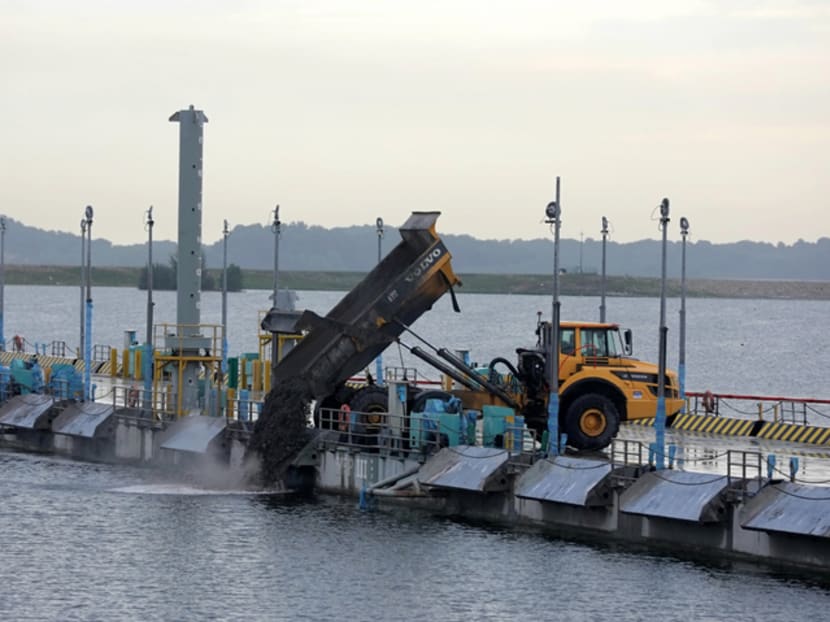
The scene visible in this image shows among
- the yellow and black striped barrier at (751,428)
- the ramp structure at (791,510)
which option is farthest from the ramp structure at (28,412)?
the ramp structure at (791,510)

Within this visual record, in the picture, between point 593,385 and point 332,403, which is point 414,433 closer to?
point 332,403

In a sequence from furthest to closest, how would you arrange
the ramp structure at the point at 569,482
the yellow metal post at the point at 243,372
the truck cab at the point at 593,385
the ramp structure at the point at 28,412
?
the yellow metal post at the point at 243,372, the ramp structure at the point at 28,412, the truck cab at the point at 593,385, the ramp structure at the point at 569,482

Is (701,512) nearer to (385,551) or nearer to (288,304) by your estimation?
(385,551)

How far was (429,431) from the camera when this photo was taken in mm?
41312

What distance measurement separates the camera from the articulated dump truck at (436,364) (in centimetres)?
4328

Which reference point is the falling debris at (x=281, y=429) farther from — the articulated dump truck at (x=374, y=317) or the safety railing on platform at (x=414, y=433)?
the safety railing on platform at (x=414, y=433)

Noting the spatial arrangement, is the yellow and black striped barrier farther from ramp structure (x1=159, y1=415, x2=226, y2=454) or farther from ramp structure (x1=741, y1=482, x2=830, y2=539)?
ramp structure (x1=741, y1=482, x2=830, y2=539)

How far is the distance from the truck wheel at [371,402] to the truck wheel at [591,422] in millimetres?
5047

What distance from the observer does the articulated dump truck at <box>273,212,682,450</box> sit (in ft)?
142

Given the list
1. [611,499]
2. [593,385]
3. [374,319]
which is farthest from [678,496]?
[374,319]

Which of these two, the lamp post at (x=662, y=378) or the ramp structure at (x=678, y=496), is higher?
the lamp post at (x=662, y=378)

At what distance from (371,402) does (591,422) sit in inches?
239

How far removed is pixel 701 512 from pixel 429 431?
9.51 metres

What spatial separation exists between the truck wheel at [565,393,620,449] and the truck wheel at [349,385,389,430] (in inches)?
199
